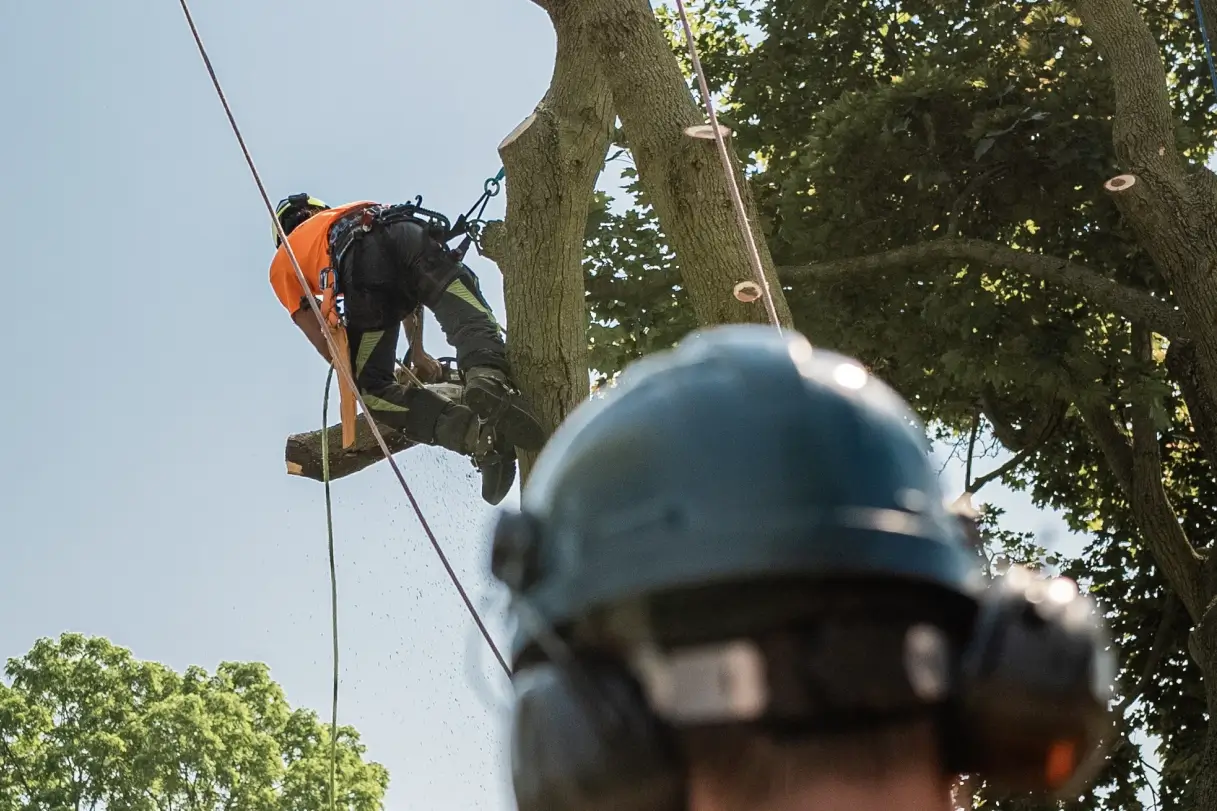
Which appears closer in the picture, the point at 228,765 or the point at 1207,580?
the point at 1207,580

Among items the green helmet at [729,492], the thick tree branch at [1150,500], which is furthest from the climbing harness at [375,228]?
the thick tree branch at [1150,500]

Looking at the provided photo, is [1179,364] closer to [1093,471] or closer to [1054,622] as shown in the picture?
[1093,471]

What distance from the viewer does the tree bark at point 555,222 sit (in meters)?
4.43

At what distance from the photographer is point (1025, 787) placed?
3.71 ft

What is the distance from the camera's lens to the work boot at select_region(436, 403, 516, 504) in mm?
4438

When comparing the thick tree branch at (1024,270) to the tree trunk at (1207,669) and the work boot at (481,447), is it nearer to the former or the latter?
the tree trunk at (1207,669)

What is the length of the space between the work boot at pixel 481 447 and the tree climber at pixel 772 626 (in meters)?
3.22

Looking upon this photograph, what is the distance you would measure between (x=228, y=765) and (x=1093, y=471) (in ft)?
72.8

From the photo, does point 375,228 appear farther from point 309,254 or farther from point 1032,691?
point 1032,691

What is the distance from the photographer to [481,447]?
4461 mm

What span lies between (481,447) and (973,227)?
602 centimetres

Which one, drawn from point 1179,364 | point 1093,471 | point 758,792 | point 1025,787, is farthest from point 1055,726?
point 1093,471

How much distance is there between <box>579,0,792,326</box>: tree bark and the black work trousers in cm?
73

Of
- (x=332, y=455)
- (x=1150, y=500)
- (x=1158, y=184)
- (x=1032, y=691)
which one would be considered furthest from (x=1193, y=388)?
(x=1032, y=691)
